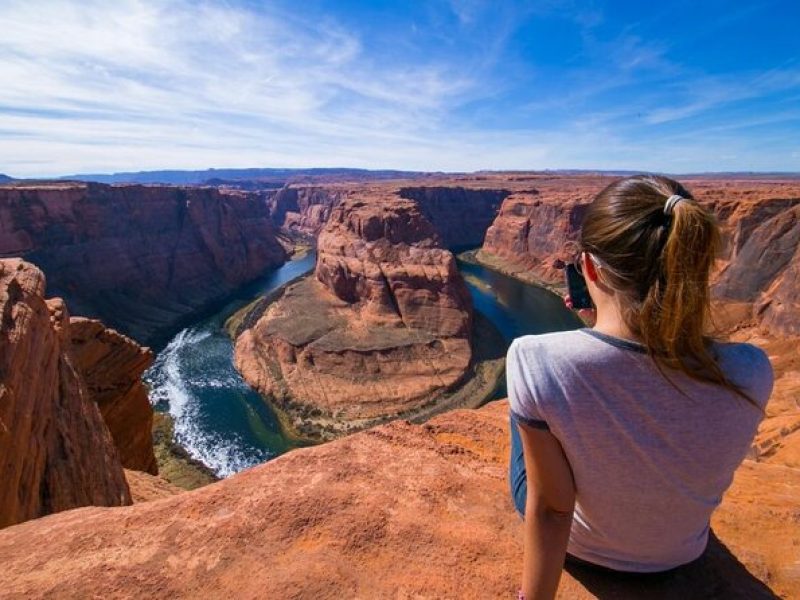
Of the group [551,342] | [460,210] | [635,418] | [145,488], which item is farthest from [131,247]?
[460,210]

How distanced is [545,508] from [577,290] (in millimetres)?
1190

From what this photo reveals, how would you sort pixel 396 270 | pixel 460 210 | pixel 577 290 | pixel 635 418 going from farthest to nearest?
pixel 460 210, pixel 396 270, pixel 577 290, pixel 635 418

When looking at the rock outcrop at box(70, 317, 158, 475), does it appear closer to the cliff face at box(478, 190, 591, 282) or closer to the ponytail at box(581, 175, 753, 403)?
the ponytail at box(581, 175, 753, 403)

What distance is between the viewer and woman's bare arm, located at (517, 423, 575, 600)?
2307mm

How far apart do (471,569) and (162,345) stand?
189 feet

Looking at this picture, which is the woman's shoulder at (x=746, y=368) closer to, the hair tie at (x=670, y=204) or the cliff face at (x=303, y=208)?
the hair tie at (x=670, y=204)

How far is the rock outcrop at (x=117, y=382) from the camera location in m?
17.1

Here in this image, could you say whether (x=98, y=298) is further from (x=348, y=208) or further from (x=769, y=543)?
(x=769, y=543)

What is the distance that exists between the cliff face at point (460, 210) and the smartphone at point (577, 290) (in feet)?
380

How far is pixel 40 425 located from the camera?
8.27m

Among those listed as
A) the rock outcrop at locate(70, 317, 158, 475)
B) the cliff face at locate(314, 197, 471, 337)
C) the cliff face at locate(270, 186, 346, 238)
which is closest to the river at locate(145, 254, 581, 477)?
the cliff face at locate(314, 197, 471, 337)

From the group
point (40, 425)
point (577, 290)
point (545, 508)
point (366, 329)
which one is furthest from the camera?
point (366, 329)

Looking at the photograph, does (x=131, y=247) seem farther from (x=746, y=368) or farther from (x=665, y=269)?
(x=746, y=368)

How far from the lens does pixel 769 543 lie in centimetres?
388
